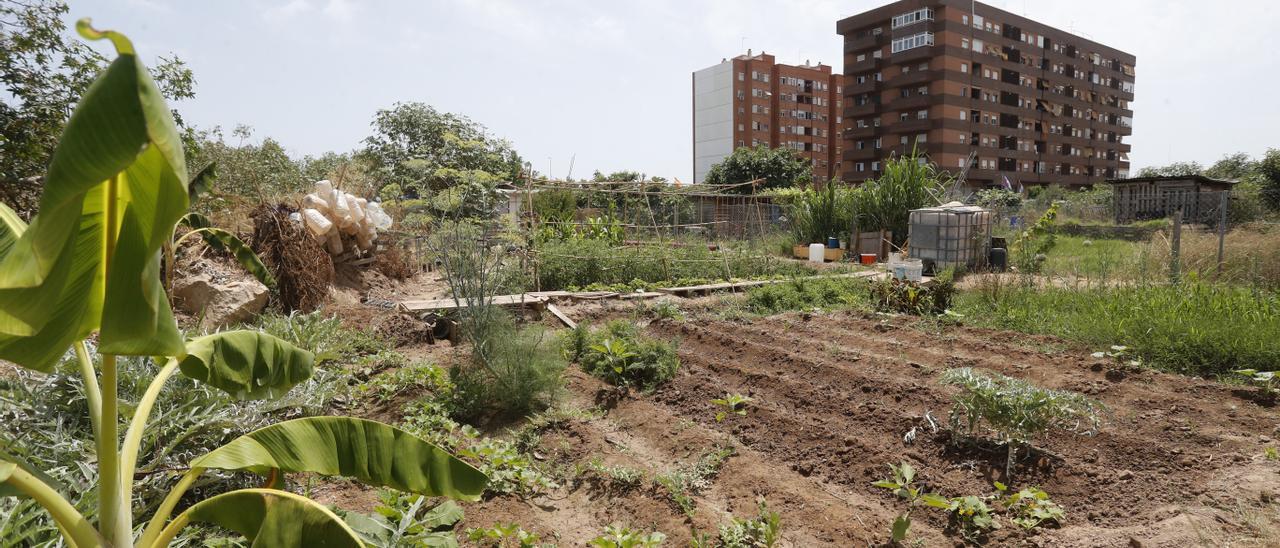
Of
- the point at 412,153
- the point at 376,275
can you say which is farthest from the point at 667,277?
the point at 412,153

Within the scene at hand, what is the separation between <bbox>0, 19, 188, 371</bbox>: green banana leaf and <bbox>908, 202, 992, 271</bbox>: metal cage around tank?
13.3 m

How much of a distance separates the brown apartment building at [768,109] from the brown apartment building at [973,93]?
973cm

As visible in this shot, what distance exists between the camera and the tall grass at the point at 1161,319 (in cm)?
564

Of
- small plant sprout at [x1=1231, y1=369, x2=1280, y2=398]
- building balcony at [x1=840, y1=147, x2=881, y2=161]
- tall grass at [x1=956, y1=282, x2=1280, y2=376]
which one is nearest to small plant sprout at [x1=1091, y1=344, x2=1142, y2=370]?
tall grass at [x1=956, y1=282, x2=1280, y2=376]

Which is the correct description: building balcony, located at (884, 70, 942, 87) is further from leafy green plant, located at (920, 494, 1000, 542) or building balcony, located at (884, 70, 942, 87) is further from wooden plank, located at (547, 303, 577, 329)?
leafy green plant, located at (920, 494, 1000, 542)

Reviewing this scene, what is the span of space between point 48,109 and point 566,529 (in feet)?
24.0

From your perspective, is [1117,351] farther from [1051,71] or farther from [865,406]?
[1051,71]

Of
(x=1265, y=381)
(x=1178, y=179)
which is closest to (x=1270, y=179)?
(x=1178, y=179)

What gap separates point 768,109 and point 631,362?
56038 millimetres

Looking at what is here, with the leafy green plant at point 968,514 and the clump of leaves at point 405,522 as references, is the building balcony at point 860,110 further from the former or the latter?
the clump of leaves at point 405,522

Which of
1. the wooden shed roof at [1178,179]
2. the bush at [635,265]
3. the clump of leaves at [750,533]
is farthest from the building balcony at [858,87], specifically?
the clump of leaves at [750,533]

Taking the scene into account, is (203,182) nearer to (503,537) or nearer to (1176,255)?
(503,537)

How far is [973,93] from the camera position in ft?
145

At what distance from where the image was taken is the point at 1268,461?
12.0 ft
